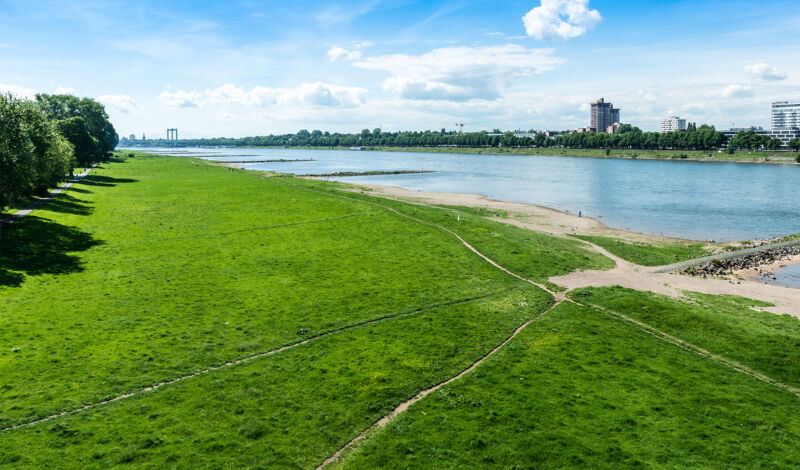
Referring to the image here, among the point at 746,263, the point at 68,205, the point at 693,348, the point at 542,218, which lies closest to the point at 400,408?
the point at 693,348

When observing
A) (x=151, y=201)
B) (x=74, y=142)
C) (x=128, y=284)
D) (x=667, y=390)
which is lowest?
(x=667, y=390)

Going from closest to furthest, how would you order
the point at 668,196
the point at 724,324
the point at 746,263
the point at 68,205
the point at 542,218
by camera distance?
the point at 724,324, the point at 746,263, the point at 68,205, the point at 542,218, the point at 668,196

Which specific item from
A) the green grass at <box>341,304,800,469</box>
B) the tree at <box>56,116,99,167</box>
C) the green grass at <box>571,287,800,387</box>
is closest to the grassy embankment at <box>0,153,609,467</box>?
the green grass at <box>341,304,800,469</box>

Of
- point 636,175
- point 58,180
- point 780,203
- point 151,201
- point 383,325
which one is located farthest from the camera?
point 636,175

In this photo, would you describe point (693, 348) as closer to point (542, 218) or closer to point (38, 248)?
point (542, 218)

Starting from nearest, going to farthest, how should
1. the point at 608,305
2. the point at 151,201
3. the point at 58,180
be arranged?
the point at 608,305
the point at 58,180
the point at 151,201

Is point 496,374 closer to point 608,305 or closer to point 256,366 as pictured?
point 256,366

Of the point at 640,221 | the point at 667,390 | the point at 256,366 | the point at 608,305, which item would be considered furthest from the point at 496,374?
the point at 640,221
